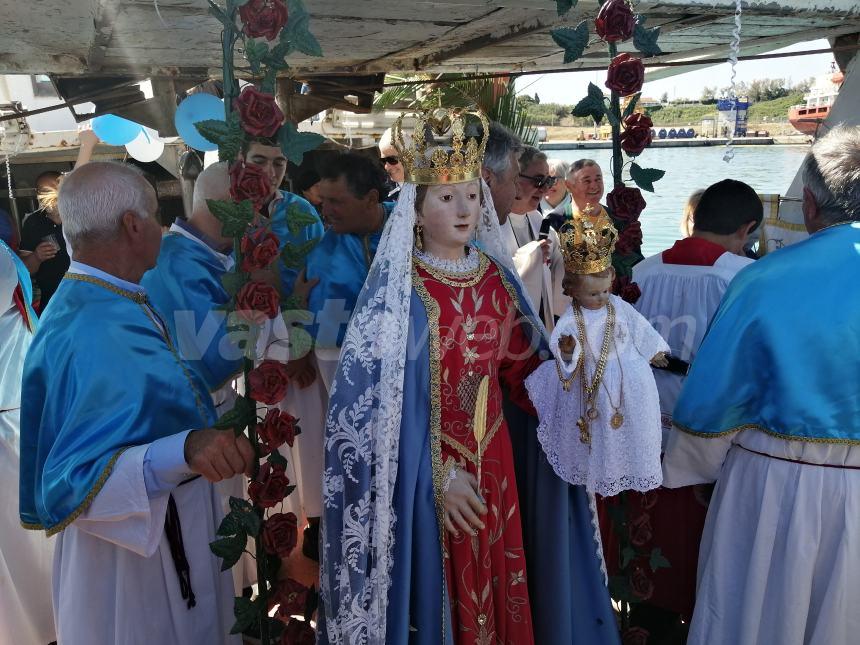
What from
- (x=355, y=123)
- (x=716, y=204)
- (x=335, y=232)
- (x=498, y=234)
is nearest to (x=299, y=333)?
(x=498, y=234)

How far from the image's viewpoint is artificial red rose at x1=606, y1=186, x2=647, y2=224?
269 centimetres

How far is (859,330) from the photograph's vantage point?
2.26m

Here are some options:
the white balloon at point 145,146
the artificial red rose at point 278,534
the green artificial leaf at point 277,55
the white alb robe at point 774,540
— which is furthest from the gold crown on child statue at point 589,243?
the white balloon at point 145,146

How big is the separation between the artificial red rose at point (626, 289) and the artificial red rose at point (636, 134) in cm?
48

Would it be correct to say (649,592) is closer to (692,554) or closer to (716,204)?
(692,554)

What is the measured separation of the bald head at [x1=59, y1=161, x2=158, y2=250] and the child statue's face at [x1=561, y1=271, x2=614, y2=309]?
1464 mm

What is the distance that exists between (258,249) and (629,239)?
4.63ft

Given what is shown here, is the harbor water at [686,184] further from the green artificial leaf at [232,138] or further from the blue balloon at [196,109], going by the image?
the green artificial leaf at [232,138]

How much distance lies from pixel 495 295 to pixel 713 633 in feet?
4.93

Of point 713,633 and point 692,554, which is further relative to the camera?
point 692,554

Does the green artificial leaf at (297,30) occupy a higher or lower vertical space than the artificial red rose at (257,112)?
higher

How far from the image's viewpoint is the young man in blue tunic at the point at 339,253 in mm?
3715

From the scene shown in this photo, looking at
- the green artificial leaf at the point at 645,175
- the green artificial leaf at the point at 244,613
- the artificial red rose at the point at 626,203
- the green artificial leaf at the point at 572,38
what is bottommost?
the green artificial leaf at the point at 244,613

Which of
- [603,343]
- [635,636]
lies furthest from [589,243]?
[635,636]
